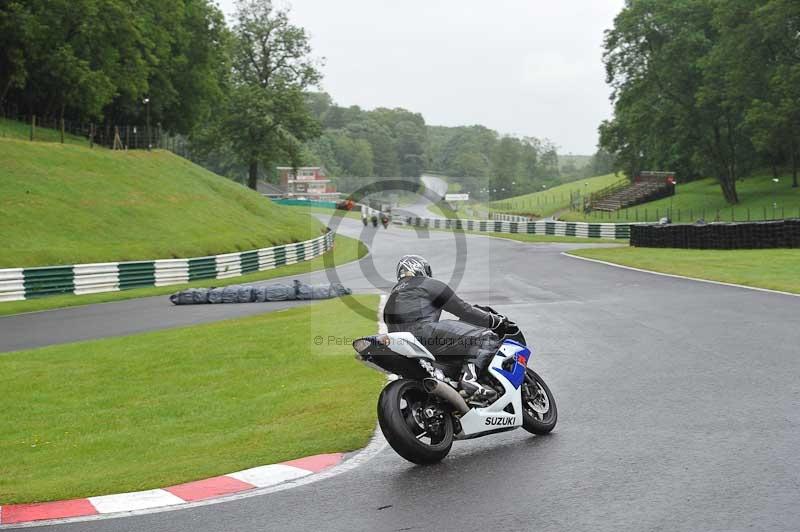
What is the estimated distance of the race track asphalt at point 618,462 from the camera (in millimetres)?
5711

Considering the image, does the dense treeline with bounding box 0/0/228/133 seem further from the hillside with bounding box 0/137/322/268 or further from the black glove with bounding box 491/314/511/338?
the black glove with bounding box 491/314/511/338

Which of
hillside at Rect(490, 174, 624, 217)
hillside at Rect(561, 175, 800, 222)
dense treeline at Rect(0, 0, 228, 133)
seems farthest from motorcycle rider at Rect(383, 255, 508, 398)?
hillside at Rect(490, 174, 624, 217)

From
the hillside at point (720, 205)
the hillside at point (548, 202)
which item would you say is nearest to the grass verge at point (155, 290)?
the hillside at point (720, 205)

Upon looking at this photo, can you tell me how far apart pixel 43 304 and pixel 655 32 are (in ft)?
208

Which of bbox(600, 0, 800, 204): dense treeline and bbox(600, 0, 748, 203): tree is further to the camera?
bbox(600, 0, 748, 203): tree

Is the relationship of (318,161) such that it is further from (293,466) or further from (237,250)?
(293,466)

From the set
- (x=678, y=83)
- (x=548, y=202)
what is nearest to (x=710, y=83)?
(x=678, y=83)

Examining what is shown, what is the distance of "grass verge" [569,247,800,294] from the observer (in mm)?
23594

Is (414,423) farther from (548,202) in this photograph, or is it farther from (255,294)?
(548,202)

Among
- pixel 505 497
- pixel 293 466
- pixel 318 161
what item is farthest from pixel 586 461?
pixel 318 161

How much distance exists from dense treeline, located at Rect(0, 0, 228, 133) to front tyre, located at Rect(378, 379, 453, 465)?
168 ft

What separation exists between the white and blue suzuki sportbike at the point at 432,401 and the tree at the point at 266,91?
3023 inches

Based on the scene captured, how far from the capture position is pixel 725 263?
29.1m

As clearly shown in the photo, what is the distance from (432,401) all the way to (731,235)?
31.3 meters
